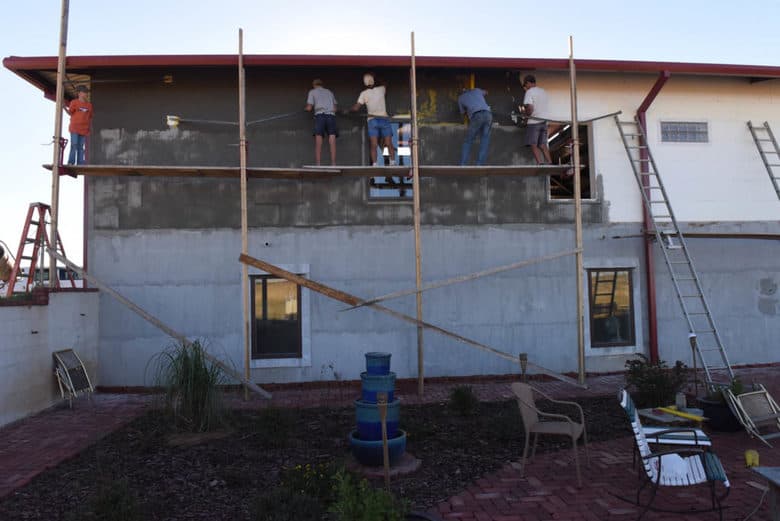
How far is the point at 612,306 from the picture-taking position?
10570mm

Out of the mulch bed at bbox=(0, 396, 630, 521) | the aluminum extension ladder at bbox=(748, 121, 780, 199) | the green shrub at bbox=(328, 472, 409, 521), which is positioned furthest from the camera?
the aluminum extension ladder at bbox=(748, 121, 780, 199)

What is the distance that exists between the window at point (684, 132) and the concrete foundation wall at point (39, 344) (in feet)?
36.1

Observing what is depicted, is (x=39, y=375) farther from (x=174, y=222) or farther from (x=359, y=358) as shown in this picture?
(x=359, y=358)

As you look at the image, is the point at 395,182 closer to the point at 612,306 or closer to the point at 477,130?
the point at 477,130

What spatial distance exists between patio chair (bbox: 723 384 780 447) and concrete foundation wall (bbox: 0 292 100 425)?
885 cm

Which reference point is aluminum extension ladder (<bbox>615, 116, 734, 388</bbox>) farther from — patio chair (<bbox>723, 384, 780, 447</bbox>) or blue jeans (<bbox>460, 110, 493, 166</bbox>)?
patio chair (<bbox>723, 384, 780, 447</bbox>)

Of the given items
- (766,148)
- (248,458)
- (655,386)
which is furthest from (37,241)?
(766,148)

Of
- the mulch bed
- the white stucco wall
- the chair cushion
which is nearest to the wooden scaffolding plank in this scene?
the white stucco wall

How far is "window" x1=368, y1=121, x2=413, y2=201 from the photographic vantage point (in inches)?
402

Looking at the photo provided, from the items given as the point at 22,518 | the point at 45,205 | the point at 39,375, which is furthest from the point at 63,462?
the point at 45,205

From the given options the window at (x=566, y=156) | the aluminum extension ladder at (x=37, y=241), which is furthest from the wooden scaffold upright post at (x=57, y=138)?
the window at (x=566, y=156)

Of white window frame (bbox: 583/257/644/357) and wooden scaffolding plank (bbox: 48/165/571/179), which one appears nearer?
wooden scaffolding plank (bbox: 48/165/571/179)

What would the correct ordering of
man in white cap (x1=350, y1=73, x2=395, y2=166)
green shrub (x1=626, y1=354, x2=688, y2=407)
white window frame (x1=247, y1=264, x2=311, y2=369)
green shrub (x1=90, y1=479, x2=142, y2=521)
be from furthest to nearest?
man in white cap (x1=350, y1=73, x2=395, y2=166) → white window frame (x1=247, y1=264, x2=311, y2=369) → green shrub (x1=626, y1=354, x2=688, y2=407) → green shrub (x1=90, y1=479, x2=142, y2=521)

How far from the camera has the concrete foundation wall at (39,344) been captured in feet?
23.4
